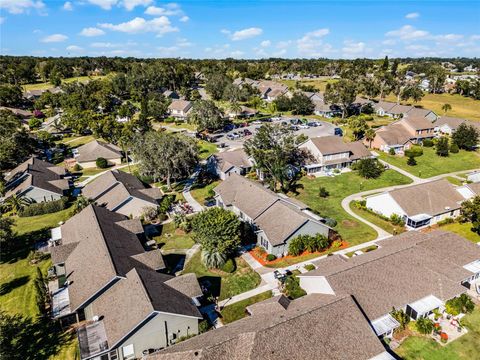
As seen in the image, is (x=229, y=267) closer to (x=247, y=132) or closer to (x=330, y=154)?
(x=330, y=154)

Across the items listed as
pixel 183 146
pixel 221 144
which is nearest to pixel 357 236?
pixel 183 146

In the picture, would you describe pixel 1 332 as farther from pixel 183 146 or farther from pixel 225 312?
pixel 183 146

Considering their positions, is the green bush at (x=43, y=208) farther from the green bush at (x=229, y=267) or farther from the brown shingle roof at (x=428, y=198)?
the brown shingle roof at (x=428, y=198)

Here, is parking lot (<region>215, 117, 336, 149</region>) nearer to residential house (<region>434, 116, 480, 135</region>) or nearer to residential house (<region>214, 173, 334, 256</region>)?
residential house (<region>434, 116, 480, 135</region>)

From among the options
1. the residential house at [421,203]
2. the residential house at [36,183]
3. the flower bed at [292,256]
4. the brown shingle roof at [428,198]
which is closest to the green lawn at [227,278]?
the flower bed at [292,256]

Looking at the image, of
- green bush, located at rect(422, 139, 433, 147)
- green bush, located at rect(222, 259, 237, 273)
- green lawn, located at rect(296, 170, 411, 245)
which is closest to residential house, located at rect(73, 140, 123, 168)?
green lawn, located at rect(296, 170, 411, 245)

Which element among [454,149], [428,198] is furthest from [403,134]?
[428,198]
